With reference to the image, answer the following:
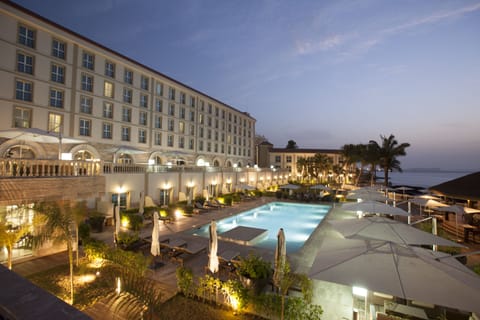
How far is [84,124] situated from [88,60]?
19.5 ft

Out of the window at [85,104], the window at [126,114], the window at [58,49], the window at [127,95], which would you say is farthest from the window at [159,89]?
the window at [58,49]

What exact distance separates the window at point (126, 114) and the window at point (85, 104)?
132 inches

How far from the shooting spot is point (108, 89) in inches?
886

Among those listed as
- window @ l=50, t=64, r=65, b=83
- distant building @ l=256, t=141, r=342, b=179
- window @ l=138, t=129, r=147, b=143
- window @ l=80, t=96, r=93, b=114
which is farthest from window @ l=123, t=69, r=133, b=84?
distant building @ l=256, t=141, r=342, b=179

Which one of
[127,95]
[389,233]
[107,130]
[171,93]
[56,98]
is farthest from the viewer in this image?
[171,93]

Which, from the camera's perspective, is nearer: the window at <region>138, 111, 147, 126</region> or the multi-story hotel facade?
the multi-story hotel facade

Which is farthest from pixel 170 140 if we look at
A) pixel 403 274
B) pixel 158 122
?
pixel 403 274

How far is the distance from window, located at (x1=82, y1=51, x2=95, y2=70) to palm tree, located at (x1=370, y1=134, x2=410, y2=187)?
141ft

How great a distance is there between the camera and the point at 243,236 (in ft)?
36.8

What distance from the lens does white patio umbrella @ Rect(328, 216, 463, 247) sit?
5.93 m

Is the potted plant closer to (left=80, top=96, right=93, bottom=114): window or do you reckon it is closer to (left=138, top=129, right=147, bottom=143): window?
(left=80, top=96, right=93, bottom=114): window

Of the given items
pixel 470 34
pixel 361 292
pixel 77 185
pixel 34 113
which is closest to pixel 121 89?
pixel 34 113

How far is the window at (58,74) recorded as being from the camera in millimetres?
18359

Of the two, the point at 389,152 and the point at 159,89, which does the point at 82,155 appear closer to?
the point at 159,89
